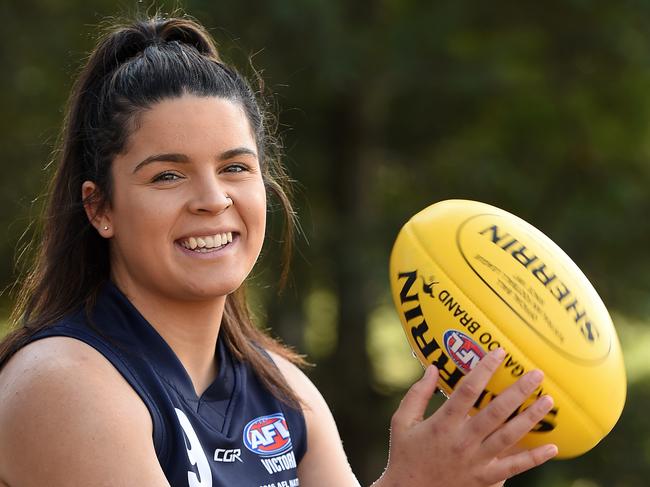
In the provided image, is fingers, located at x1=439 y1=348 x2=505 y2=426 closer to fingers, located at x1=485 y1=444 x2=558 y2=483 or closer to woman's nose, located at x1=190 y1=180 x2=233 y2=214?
fingers, located at x1=485 y1=444 x2=558 y2=483

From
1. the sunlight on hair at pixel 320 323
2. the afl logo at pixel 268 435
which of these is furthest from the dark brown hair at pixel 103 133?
the sunlight on hair at pixel 320 323

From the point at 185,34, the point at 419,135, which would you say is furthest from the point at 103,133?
the point at 419,135

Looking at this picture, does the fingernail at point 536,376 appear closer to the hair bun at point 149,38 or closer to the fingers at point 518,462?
the fingers at point 518,462

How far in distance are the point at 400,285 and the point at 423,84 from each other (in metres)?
5.76

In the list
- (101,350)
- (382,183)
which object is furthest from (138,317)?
(382,183)

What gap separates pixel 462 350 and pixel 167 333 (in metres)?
0.81

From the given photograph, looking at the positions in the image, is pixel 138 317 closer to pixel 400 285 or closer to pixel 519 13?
pixel 400 285

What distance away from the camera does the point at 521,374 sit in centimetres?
277

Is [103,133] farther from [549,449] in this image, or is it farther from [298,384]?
[549,449]

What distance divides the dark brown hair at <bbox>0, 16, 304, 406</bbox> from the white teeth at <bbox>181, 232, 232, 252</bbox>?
271 millimetres

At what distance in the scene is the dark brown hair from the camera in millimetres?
2953

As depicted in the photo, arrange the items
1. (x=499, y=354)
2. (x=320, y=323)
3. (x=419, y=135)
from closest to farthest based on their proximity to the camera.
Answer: (x=499, y=354), (x=419, y=135), (x=320, y=323)

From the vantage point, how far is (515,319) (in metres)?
2.82

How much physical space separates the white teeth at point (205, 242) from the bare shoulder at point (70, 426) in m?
0.40
